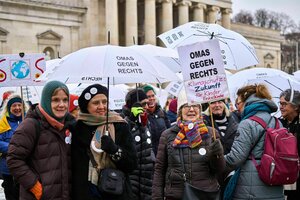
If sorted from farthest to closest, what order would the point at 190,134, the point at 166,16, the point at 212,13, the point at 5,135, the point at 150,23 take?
1. the point at 212,13
2. the point at 166,16
3. the point at 150,23
4. the point at 5,135
5. the point at 190,134

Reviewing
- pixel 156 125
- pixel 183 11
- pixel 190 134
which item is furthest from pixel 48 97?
pixel 183 11

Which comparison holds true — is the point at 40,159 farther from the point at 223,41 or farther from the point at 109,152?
the point at 223,41

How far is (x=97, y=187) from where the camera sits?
194 inches

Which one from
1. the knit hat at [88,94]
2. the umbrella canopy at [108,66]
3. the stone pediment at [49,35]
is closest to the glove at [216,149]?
the knit hat at [88,94]

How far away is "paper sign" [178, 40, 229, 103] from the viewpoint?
5.41 meters

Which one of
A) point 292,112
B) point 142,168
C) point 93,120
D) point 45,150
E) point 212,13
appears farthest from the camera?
point 212,13

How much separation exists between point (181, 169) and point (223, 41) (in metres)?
4.08

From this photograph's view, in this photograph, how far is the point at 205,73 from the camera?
214 inches

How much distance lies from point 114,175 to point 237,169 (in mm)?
1395

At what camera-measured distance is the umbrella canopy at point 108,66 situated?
5652 mm

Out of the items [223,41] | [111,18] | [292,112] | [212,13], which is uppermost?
[212,13]

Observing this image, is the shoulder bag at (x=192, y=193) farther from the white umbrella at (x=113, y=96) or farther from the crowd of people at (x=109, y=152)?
the white umbrella at (x=113, y=96)

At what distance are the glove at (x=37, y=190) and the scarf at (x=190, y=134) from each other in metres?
1.47

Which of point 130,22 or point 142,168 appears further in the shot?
point 130,22
